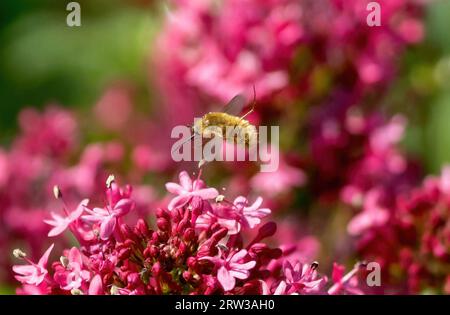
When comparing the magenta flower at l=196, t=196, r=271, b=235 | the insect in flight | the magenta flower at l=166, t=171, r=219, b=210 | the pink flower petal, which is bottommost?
the pink flower petal

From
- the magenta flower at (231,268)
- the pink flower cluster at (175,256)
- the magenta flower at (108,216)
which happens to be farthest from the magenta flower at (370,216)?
the magenta flower at (108,216)

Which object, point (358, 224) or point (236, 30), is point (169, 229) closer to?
point (358, 224)

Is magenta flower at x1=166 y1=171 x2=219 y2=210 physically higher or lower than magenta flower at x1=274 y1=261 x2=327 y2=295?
higher

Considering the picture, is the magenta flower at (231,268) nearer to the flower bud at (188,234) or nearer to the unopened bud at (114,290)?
the flower bud at (188,234)

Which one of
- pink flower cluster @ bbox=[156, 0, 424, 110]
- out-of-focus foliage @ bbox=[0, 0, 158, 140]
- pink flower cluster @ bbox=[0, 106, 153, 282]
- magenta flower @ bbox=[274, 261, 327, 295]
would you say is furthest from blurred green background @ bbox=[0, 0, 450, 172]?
magenta flower @ bbox=[274, 261, 327, 295]

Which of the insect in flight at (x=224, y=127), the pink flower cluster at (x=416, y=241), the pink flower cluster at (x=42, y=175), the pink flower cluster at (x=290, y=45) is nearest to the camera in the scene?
the insect in flight at (x=224, y=127)

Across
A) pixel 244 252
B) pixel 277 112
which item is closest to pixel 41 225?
pixel 277 112

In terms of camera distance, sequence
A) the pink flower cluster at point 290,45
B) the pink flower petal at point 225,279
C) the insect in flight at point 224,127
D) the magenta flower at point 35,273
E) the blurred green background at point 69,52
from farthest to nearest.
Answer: the blurred green background at point 69,52 → the pink flower cluster at point 290,45 → the insect in flight at point 224,127 → the magenta flower at point 35,273 → the pink flower petal at point 225,279

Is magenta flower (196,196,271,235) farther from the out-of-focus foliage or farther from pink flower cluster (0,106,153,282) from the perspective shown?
the out-of-focus foliage

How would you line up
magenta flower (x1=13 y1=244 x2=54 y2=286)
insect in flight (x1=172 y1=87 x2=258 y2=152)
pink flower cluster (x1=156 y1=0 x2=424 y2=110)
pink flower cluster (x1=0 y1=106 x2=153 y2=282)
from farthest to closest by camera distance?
1. pink flower cluster (x1=156 y1=0 x2=424 y2=110)
2. pink flower cluster (x1=0 y1=106 x2=153 y2=282)
3. insect in flight (x1=172 y1=87 x2=258 y2=152)
4. magenta flower (x1=13 y1=244 x2=54 y2=286)
